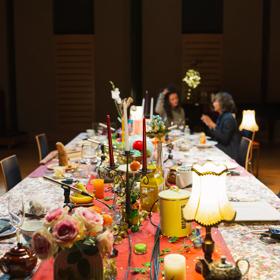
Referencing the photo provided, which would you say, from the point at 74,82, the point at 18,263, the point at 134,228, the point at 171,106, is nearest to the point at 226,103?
the point at 171,106

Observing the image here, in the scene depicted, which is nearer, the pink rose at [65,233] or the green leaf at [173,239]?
the pink rose at [65,233]

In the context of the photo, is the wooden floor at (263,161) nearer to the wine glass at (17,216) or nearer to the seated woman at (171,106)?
the seated woman at (171,106)

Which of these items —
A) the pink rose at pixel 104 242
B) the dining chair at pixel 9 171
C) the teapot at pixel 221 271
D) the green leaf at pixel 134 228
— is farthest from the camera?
the dining chair at pixel 9 171

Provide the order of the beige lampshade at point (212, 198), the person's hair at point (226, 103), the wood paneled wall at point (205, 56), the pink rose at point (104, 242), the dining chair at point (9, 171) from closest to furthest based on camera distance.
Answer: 1. the pink rose at point (104, 242)
2. the beige lampshade at point (212, 198)
3. the dining chair at point (9, 171)
4. the person's hair at point (226, 103)
5. the wood paneled wall at point (205, 56)

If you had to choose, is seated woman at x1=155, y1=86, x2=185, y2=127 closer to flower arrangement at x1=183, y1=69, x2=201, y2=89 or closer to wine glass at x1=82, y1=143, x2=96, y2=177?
flower arrangement at x1=183, y1=69, x2=201, y2=89

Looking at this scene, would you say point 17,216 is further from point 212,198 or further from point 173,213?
point 212,198

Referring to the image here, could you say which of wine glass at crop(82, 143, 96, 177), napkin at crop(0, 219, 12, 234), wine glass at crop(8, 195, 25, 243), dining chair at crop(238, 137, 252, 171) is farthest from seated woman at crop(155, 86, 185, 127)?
wine glass at crop(8, 195, 25, 243)

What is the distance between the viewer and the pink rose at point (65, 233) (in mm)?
1479

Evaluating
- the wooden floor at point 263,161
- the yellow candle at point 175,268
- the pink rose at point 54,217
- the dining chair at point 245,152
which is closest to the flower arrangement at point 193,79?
the wooden floor at point 263,161

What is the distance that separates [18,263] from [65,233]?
0.40 metres

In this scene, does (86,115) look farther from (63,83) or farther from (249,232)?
(249,232)

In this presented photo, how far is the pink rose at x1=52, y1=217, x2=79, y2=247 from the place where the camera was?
4.85 ft

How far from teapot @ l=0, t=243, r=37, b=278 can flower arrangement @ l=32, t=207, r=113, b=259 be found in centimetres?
31

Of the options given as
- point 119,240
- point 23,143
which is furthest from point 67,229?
point 23,143
